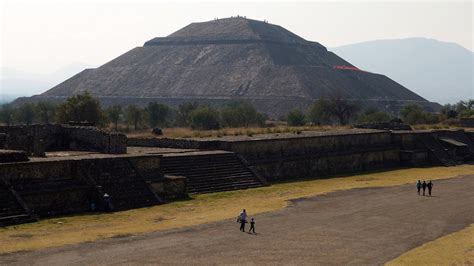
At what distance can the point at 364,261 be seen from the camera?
21.6 metres

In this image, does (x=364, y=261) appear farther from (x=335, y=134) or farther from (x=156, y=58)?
(x=156, y=58)

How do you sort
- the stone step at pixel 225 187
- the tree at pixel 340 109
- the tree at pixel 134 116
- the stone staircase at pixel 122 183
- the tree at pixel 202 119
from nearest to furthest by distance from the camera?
the stone staircase at pixel 122 183
the stone step at pixel 225 187
the tree at pixel 202 119
the tree at pixel 134 116
the tree at pixel 340 109

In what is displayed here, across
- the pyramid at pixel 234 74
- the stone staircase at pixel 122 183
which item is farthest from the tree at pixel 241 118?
the stone staircase at pixel 122 183

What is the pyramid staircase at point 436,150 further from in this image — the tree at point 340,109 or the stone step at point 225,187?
the tree at point 340,109

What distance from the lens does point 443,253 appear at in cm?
2272

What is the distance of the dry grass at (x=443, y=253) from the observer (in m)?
21.5

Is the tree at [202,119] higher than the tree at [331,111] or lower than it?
lower

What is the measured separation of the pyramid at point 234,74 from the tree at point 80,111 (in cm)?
5989

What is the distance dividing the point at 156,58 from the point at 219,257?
143 meters

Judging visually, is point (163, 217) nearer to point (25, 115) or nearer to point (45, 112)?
point (45, 112)

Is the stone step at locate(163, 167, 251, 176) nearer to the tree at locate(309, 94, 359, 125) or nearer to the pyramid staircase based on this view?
the pyramid staircase

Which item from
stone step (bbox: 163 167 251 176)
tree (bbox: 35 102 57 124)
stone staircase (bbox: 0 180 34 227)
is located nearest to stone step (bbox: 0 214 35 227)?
stone staircase (bbox: 0 180 34 227)

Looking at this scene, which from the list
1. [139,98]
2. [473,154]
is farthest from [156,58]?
[473,154]

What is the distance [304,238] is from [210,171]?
13936mm
